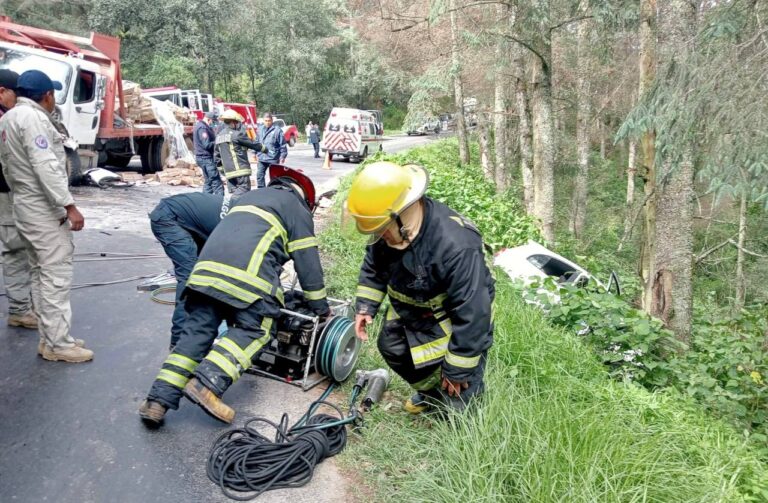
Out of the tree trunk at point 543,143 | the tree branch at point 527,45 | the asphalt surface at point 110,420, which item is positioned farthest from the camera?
the tree trunk at point 543,143

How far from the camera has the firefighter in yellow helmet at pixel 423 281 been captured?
2.94m

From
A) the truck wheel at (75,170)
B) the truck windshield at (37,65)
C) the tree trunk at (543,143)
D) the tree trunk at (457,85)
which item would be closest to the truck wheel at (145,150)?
the truck wheel at (75,170)

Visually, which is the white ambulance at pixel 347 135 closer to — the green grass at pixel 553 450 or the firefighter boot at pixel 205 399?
the green grass at pixel 553 450

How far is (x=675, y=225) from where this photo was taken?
620 cm

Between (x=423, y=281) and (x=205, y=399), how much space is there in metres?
1.40

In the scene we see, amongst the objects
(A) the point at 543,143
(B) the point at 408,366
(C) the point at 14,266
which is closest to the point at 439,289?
(B) the point at 408,366

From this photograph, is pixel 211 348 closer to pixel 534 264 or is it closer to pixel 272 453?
pixel 272 453

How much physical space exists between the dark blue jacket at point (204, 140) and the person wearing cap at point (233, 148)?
52cm

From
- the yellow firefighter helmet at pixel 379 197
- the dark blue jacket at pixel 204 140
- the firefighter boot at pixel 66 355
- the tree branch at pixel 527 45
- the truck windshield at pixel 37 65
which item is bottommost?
the firefighter boot at pixel 66 355

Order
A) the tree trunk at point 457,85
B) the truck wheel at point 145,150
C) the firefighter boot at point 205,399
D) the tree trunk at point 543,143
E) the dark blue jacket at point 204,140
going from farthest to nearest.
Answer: the truck wheel at point 145,150
the tree trunk at point 457,85
the tree trunk at point 543,143
the dark blue jacket at point 204,140
the firefighter boot at point 205,399

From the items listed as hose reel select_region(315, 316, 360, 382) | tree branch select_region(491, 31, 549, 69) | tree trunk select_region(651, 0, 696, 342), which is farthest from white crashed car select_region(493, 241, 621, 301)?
hose reel select_region(315, 316, 360, 382)

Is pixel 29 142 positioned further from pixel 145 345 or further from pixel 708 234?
pixel 708 234

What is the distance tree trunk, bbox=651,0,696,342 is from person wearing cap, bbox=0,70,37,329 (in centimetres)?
578

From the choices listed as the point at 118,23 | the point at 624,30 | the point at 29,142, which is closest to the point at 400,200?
the point at 29,142
